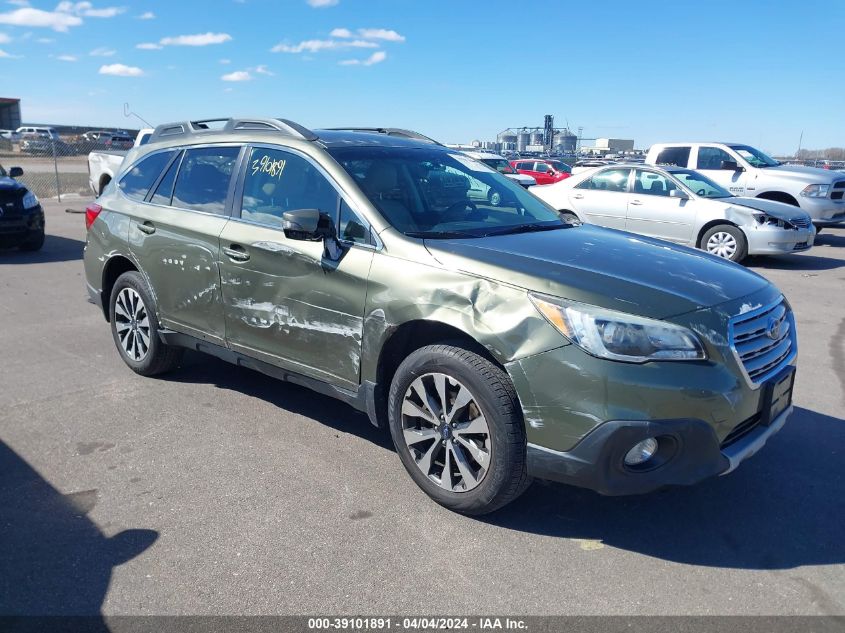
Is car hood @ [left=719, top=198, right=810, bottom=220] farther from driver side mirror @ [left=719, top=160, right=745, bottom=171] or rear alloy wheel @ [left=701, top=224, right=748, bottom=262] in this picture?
driver side mirror @ [left=719, top=160, right=745, bottom=171]

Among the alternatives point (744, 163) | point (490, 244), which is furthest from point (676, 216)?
point (490, 244)

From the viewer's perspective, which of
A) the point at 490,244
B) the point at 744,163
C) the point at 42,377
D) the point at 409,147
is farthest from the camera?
the point at 744,163

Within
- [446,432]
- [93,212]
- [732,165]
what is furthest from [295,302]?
[732,165]

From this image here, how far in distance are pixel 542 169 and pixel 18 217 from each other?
17.4 m

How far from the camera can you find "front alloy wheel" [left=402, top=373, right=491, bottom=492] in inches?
133

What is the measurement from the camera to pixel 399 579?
3.02 metres

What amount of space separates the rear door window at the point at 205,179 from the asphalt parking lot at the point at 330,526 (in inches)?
54.4

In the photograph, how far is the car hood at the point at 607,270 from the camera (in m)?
3.16

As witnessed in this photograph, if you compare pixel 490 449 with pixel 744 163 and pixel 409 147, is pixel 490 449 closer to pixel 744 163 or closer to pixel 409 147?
pixel 409 147

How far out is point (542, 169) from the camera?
80.7 ft

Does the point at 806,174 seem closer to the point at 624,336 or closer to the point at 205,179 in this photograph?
the point at 205,179

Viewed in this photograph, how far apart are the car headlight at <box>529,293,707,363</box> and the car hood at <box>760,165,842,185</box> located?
12958 mm

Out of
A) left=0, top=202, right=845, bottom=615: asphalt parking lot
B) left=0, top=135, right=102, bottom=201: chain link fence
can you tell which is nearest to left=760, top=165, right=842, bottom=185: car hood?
left=0, top=202, right=845, bottom=615: asphalt parking lot

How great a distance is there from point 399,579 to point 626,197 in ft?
32.8
